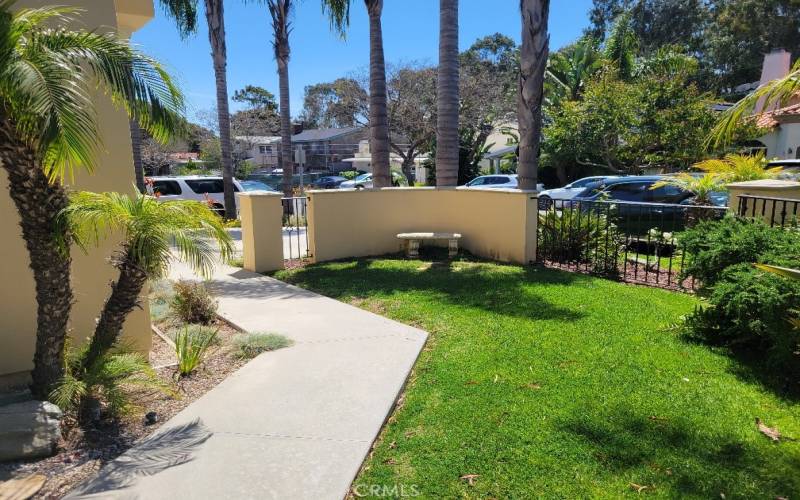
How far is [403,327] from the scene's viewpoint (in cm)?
589

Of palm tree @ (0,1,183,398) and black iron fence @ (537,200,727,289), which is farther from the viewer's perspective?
black iron fence @ (537,200,727,289)

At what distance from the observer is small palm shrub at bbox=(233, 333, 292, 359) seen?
5199 mm

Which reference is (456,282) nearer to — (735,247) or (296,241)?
(735,247)

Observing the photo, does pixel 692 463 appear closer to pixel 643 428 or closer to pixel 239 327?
pixel 643 428

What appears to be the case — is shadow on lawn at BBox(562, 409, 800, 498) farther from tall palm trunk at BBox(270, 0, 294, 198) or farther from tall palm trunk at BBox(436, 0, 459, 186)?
tall palm trunk at BBox(270, 0, 294, 198)

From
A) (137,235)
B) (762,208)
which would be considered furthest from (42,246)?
(762,208)

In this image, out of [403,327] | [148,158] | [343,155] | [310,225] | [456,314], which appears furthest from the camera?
[343,155]

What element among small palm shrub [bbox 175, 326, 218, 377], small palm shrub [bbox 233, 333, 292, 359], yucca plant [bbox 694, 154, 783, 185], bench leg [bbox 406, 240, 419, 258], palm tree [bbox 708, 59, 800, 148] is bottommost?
small palm shrub [bbox 233, 333, 292, 359]

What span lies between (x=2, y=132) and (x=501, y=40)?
182 feet

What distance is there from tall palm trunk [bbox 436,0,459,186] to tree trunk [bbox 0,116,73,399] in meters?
7.90

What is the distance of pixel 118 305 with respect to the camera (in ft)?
12.7

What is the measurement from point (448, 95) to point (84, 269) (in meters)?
7.53

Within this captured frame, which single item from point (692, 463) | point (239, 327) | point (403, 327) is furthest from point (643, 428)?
point (239, 327)

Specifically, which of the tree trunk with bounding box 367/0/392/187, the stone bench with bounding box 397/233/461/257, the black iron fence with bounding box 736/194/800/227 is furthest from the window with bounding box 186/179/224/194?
the black iron fence with bounding box 736/194/800/227
